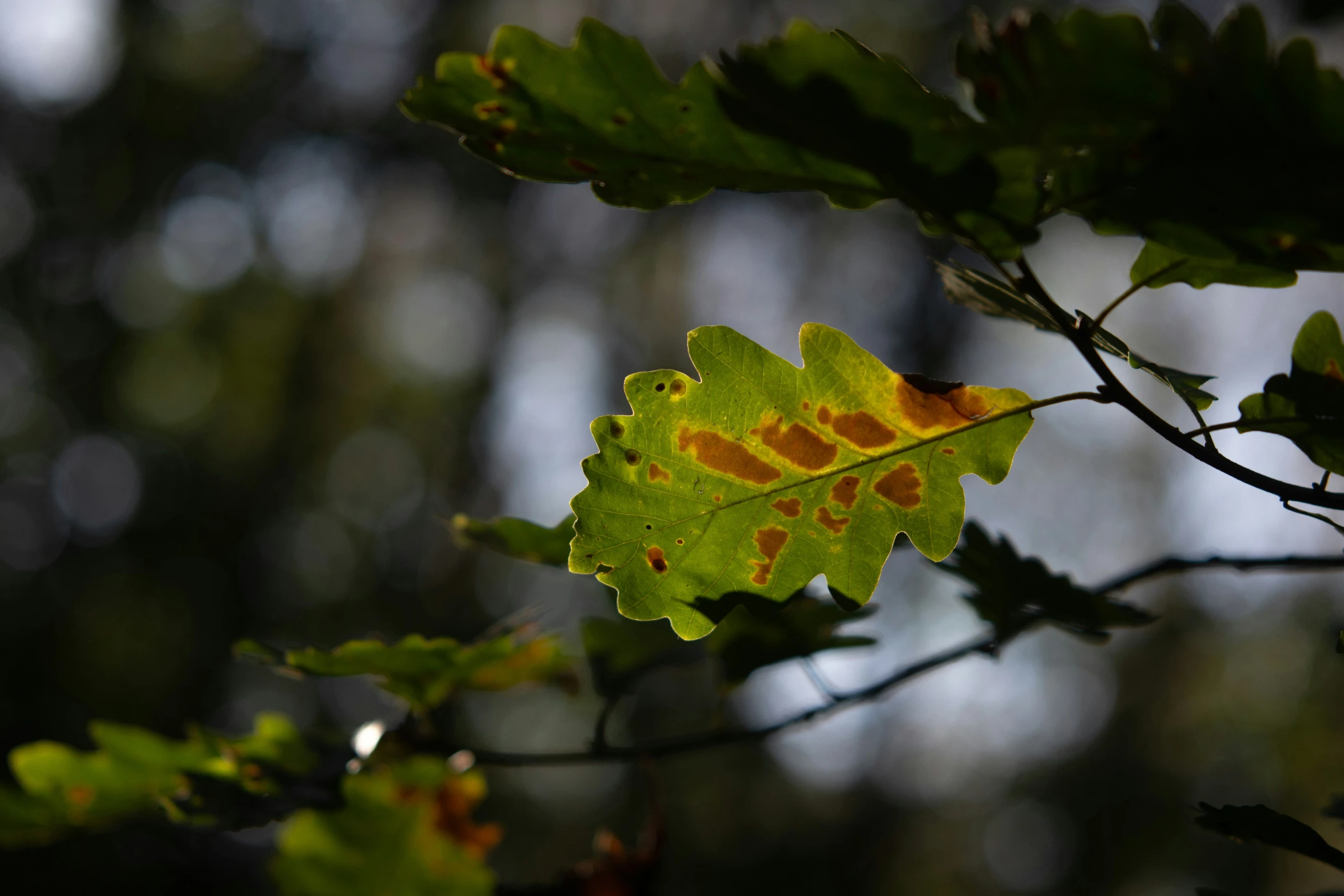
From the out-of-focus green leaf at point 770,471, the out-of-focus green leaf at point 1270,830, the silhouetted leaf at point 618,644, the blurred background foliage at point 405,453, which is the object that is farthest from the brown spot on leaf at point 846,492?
the blurred background foliage at point 405,453

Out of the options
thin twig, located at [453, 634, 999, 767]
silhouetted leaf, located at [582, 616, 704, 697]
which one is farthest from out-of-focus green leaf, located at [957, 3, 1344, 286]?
silhouetted leaf, located at [582, 616, 704, 697]

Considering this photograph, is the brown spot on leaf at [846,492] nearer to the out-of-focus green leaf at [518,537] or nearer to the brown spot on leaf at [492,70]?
the out-of-focus green leaf at [518,537]

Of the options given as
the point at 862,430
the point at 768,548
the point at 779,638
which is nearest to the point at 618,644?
the point at 779,638

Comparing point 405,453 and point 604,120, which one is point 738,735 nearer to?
point 604,120

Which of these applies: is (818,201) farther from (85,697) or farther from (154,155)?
(85,697)

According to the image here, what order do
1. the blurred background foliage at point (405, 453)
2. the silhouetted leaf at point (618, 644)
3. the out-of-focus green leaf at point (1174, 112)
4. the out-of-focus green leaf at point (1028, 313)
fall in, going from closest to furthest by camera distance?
the out-of-focus green leaf at point (1174, 112) < the out-of-focus green leaf at point (1028, 313) < the silhouetted leaf at point (618, 644) < the blurred background foliage at point (405, 453)

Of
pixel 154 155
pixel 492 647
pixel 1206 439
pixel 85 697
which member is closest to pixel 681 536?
pixel 492 647
